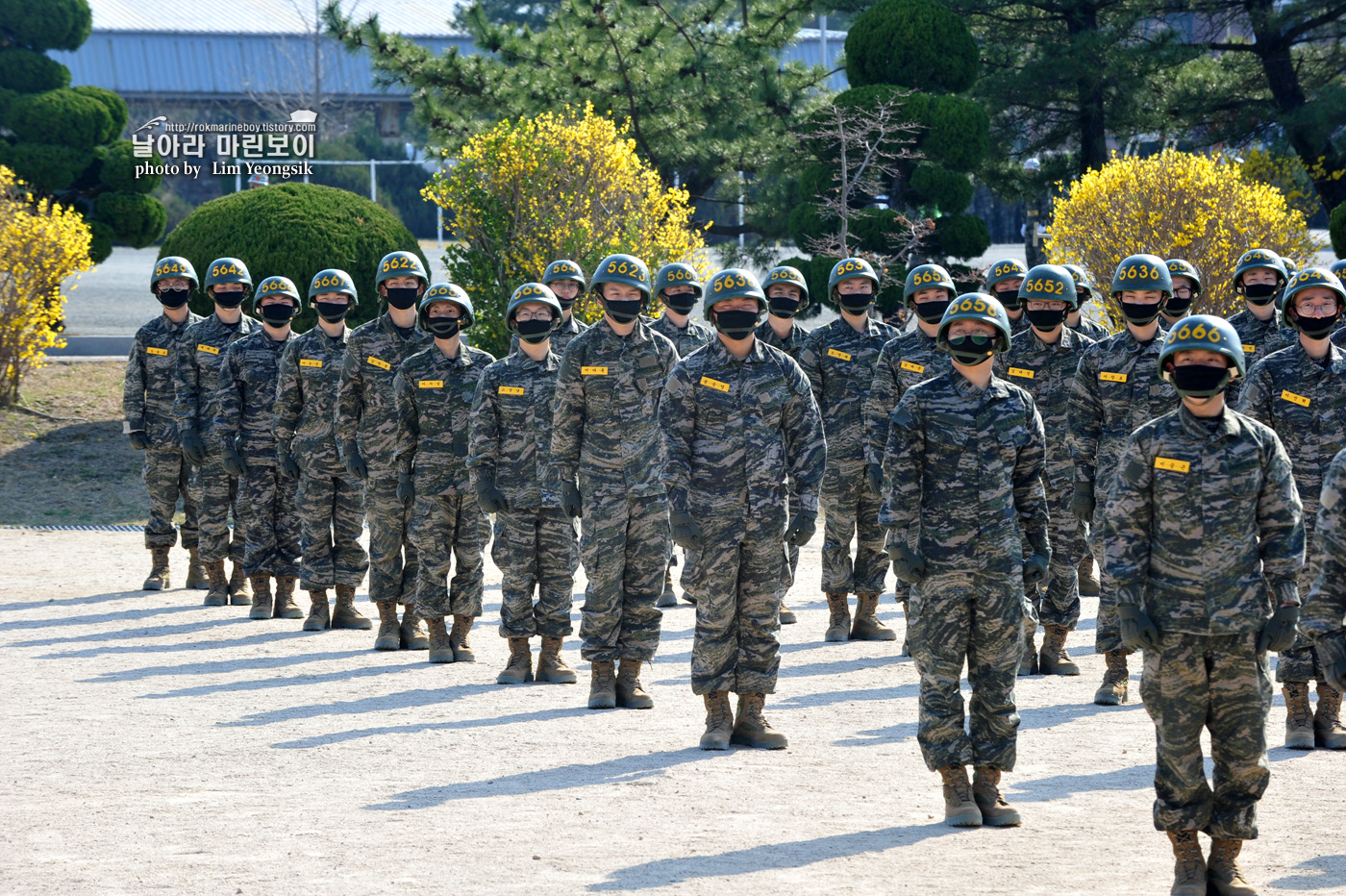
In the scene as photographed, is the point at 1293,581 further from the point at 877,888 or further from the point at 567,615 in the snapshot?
the point at 567,615

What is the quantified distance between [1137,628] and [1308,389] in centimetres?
348

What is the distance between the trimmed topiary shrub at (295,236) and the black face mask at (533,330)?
400 inches

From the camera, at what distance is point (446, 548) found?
11.3 meters

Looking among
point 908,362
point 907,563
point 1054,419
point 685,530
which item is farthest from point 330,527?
point 907,563

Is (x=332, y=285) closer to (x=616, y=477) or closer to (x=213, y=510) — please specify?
(x=213, y=510)

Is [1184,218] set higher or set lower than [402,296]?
higher

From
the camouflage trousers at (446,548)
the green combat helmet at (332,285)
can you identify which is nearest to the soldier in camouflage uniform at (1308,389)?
the camouflage trousers at (446,548)

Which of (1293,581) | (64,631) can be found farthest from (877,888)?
(64,631)

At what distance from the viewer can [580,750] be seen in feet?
29.2

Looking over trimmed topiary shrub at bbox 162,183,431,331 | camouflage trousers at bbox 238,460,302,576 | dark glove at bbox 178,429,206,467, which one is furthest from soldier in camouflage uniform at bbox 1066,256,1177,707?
trimmed topiary shrub at bbox 162,183,431,331

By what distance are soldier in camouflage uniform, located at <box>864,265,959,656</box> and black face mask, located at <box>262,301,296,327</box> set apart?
4912mm

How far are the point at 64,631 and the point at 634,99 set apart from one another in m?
14.8

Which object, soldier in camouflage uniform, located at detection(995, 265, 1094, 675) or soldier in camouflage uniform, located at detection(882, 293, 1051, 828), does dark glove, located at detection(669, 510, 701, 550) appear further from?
soldier in camouflage uniform, located at detection(995, 265, 1094, 675)

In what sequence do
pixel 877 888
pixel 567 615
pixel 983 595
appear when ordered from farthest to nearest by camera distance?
pixel 567 615
pixel 983 595
pixel 877 888
